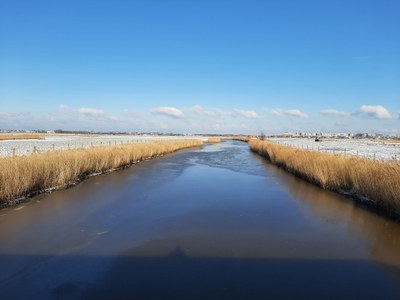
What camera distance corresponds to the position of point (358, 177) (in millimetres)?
13781

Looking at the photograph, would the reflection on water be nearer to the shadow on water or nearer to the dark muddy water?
the dark muddy water

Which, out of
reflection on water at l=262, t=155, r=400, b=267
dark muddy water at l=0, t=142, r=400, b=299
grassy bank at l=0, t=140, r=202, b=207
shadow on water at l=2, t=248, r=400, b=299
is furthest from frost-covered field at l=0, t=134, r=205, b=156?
reflection on water at l=262, t=155, r=400, b=267

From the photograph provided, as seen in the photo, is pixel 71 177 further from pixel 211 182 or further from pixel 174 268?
pixel 174 268

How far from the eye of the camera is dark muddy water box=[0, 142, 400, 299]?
18.1 ft

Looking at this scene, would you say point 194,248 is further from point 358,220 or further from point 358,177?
point 358,177

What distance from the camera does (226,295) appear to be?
5.26 metres

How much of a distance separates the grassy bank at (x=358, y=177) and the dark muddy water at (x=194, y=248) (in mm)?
678

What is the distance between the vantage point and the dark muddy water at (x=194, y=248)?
552 centimetres

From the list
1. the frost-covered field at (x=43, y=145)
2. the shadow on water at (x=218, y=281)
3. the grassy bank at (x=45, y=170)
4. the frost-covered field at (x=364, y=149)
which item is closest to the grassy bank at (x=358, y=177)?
the frost-covered field at (x=364, y=149)

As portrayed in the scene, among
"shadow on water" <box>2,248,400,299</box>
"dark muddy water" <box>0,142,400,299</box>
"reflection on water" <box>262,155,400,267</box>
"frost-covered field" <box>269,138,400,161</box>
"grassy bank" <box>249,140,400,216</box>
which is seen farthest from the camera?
"frost-covered field" <box>269,138,400,161</box>

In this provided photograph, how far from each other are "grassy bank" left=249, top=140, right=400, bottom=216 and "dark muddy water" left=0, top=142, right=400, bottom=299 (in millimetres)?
678

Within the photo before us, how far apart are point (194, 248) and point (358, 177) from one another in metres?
9.03

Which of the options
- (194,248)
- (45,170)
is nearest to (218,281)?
(194,248)

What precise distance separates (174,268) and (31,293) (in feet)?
7.65
